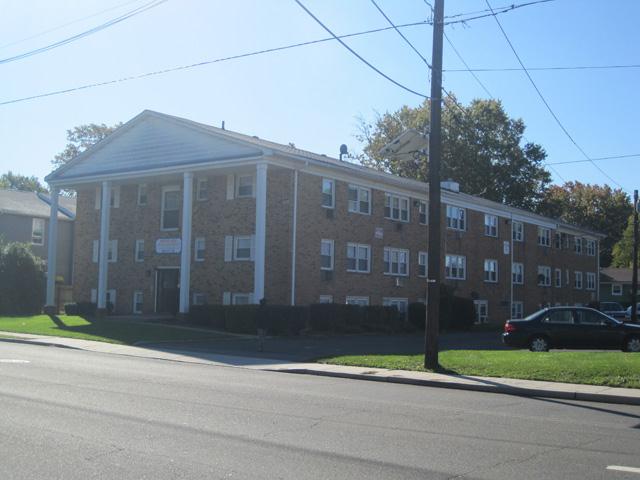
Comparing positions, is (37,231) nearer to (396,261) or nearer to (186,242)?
(186,242)

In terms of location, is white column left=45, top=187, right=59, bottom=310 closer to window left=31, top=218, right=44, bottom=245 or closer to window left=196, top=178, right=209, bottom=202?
window left=196, top=178, right=209, bottom=202

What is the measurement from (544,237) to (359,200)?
72.3 ft

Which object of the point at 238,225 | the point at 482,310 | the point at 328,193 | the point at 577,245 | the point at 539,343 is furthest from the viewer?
the point at 577,245

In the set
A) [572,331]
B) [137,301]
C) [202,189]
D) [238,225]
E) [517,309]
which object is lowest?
[572,331]

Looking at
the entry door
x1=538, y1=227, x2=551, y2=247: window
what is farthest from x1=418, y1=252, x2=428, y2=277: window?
x1=538, y1=227, x2=551, y2=247: window

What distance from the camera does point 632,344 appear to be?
2248 centimetres

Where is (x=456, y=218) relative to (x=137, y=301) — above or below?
above

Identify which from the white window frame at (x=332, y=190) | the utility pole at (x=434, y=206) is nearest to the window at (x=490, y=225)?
the white window frame at (x=332, y=190)

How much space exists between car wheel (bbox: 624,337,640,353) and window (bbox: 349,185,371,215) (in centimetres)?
1502

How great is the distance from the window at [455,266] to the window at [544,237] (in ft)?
36.5

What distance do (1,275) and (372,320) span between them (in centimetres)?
1960

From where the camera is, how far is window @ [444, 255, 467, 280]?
4119 centimetres

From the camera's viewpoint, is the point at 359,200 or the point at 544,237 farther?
the point at 544,237

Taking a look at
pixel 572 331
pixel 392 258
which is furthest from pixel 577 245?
pixel 572 331
